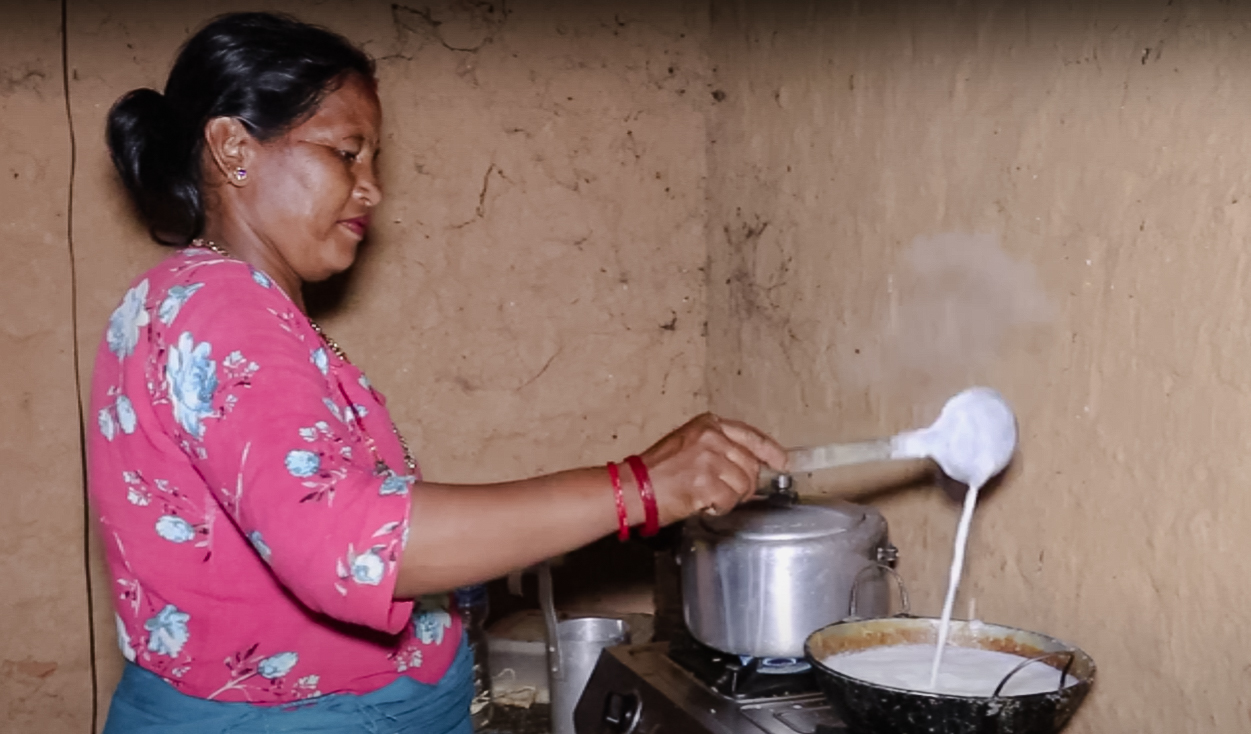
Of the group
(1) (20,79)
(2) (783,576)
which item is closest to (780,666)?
(2) (783,576)

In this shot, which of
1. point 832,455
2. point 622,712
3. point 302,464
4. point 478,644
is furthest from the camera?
point 478,644

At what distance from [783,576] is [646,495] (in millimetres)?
403

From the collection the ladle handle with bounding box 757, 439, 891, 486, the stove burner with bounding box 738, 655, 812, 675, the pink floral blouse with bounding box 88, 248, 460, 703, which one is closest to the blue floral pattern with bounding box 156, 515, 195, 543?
the pink floral blouse with bounding box 88, 248, 460, 703

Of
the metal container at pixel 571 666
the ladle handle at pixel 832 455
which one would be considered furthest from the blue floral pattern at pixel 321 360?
the metal container at pixel 571 666

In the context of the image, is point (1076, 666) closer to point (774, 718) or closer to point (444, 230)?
point (774, 718)

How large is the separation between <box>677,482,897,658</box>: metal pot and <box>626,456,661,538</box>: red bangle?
1.20 ft

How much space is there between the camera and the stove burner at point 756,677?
159 centimetres

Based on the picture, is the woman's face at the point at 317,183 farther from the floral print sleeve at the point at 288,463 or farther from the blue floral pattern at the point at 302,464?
the blue floral pattern at the point at 302,464

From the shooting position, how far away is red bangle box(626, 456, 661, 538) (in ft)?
4.02

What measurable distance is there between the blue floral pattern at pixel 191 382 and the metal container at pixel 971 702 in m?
0.67

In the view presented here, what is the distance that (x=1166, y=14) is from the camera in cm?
131

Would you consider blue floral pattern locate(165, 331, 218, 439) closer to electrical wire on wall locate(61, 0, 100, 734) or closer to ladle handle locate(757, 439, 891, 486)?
ladle handle locate(757, 439, 891, 486)

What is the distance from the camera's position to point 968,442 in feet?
4.97

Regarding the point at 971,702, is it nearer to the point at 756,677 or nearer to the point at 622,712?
the point at 756,677
